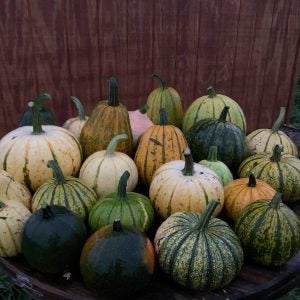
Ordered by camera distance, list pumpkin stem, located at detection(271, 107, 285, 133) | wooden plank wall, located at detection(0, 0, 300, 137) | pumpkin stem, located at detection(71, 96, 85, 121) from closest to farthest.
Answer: pumpkin stem, located at detection(271, 107, 285, 133), pumpkin stem, located at detection(71, 96, 85, 121), wooden plank wall, located at detection(0, 0, 300, 137)

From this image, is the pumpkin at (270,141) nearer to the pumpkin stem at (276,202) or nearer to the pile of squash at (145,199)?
the pile of squash at (145,199)

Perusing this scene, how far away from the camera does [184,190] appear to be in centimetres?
127

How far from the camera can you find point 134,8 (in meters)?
2.92

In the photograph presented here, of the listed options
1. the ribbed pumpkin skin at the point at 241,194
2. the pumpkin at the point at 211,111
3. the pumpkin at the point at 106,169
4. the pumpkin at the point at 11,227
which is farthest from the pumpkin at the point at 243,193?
the pumpkin at the point at 11,227

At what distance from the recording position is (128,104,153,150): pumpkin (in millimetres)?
1713

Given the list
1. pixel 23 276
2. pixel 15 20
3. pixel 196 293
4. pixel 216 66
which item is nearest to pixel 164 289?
pixel 196 293

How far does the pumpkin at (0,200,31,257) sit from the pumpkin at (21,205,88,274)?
0.07 meters

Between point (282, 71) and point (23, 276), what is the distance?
329 centimetres

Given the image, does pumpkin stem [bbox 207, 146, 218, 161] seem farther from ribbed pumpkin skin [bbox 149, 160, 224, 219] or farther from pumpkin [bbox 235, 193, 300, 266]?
pumpkin [bbox 235, 193, 300, 266]

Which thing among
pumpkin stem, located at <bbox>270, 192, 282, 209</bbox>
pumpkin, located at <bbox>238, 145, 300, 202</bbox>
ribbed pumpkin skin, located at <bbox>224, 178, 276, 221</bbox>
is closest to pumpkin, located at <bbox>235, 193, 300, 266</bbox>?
pumpkin stem, located at <bbox>270, 192, 282, 209</bbox>

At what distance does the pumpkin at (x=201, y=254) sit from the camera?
105cm

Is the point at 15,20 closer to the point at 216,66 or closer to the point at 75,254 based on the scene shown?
the point at 216,66

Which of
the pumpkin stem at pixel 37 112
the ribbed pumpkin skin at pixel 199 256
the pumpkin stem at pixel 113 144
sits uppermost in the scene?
the pumpkin stem at pixel 37 112

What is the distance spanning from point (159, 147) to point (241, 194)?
1.13 feet
